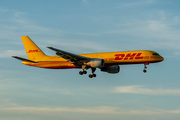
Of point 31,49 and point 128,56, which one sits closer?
point 128,56

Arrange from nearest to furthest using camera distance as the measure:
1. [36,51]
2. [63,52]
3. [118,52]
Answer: [63,52]
[118,52]
[36,51]

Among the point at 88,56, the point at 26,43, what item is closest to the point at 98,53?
the point at 88,56

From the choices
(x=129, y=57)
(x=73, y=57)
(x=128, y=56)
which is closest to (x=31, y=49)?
(x=73, y=57)

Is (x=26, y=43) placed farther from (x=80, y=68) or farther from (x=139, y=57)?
(x=139, y=57)

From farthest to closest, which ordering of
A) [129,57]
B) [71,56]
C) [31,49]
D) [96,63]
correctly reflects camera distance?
1. [31,49]
2. [129,57]
3. [71,56]
4. [96,63]

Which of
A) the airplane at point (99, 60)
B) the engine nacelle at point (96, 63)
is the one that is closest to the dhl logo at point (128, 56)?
the airplane at point (99, 60)

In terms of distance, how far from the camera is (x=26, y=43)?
72.4 meters

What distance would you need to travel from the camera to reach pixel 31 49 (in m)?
71.8

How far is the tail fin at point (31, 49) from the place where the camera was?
70431mm

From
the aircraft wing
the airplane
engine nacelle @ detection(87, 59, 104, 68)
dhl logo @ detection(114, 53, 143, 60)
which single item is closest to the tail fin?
the airplane

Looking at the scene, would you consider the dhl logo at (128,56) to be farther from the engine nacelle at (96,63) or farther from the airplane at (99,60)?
the engine nacelle at (96,63)

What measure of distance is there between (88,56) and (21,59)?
50.8ft

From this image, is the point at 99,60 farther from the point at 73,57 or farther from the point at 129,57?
the point at 129,57

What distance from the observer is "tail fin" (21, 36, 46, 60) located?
7043 centimetres
